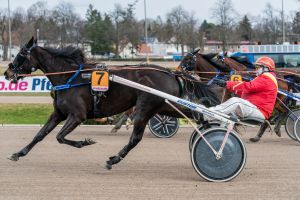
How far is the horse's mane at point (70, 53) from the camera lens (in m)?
8.77

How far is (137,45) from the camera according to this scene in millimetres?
62031

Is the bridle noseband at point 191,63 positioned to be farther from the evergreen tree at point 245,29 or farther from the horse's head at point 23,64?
the evergreen tree at point 245,29

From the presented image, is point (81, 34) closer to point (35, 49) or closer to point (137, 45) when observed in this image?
point (137, 45)

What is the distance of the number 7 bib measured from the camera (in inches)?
318

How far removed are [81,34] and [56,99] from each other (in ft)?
179

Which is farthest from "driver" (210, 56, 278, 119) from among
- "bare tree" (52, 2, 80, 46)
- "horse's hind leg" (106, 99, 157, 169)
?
"bare tree" (52, 2, 80, 46)

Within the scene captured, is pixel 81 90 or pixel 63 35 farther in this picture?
pixel 63 35

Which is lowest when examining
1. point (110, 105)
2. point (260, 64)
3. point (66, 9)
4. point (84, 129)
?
point (84, 129)

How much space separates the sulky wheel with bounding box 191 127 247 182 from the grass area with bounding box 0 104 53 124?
838 cm

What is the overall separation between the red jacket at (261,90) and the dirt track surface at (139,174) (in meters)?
0.91

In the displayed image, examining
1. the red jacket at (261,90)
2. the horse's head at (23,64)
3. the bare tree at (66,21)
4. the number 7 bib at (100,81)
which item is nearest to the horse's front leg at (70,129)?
the number 7 bib at (100,81)

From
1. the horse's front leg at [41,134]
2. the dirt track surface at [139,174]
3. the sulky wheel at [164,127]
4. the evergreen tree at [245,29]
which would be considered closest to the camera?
the dirt track surface at [139,174]

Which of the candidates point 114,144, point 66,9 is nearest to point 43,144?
point 114,144

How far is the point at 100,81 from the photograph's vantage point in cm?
809
